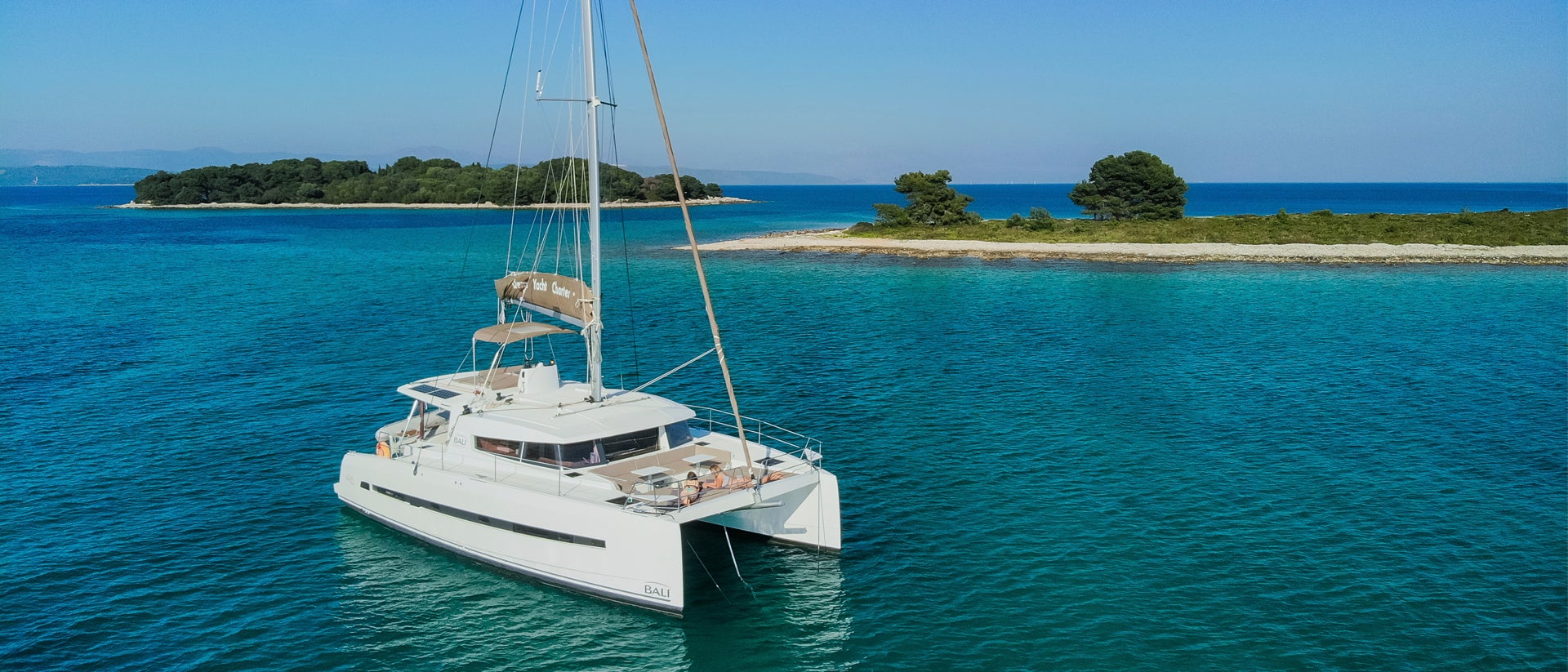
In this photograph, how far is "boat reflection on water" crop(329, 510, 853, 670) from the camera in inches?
567

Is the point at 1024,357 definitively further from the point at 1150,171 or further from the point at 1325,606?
Answer: the point at 1150,171

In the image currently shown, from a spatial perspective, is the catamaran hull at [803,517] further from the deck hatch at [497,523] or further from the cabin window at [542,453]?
the cabin window at [542,453]

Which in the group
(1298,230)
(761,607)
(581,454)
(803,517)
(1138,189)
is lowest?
(761,607)

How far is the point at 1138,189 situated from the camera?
91.7 m

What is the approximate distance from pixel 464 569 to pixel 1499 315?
152 feet

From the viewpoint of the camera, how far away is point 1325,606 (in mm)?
15609

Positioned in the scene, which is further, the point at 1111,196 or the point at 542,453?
the point at 1111,196

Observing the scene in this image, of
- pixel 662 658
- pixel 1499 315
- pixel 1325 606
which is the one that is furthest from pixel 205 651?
pixel 1499 315

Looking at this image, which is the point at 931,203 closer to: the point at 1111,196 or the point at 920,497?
the point at 1111,196

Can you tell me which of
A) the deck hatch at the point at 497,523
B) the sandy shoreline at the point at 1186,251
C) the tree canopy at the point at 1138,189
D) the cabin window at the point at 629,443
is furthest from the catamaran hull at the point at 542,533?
→ the tree canopy at the point at 1138,189

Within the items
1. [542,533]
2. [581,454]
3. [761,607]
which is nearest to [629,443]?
[581,454]

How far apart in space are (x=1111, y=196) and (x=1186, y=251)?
75.7 ft

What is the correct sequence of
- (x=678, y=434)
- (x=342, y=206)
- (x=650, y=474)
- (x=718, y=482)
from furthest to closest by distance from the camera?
(x=342, y=206) < (x=678, y=434) < (x=650, y=474) < (x=718, y=482)

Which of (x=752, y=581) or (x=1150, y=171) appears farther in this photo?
(x=1150, y=171)
